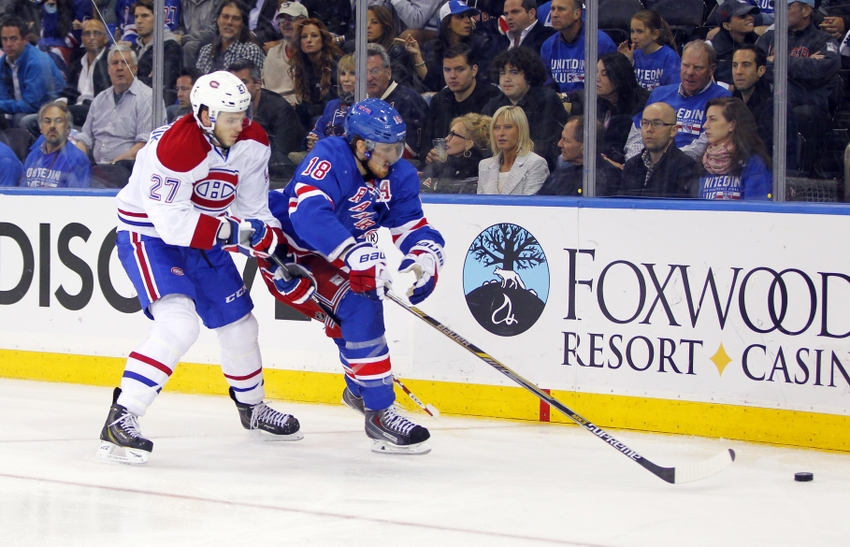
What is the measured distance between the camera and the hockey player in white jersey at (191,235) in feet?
10.9

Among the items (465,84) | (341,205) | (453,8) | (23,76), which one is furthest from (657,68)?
(23,76)

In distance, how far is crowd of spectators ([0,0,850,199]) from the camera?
3.97m

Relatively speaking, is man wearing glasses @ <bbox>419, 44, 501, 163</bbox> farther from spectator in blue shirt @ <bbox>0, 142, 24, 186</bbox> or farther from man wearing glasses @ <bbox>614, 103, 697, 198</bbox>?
spectator in blue shirt @ <bbox>0, 142, 24, 186</bbox>

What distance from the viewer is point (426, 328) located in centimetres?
433

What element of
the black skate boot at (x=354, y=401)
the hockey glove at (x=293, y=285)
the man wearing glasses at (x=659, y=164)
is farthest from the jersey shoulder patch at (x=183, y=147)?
the man wearing glasses at (x=659, y=164)

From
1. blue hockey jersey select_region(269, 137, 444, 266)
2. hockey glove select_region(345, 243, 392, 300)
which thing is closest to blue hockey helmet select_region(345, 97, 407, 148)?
blue hockey jersey select_region(269, 137, 444, 266)

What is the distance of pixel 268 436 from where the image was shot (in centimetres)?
383

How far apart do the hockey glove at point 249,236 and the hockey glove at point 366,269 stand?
270 millimetres

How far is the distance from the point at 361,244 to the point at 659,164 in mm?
1344

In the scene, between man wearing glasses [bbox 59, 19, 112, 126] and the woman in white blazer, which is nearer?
the woman in white blazer

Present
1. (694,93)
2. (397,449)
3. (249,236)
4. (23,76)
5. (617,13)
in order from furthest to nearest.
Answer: (23,76) < (617,13) < (694,93) < (397,449) < (249,236)

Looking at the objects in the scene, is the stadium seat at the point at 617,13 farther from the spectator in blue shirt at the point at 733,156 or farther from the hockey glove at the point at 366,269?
the hockey glove at the point at 366,269

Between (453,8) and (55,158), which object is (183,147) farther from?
(55,158)

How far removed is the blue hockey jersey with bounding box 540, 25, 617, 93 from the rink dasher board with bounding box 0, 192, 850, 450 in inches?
20.0
